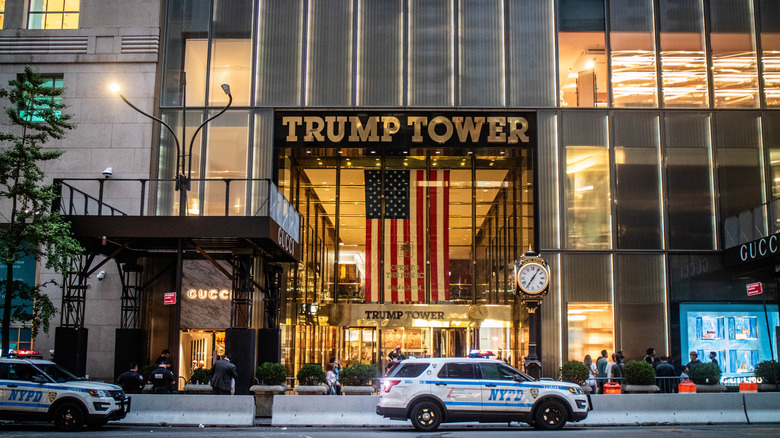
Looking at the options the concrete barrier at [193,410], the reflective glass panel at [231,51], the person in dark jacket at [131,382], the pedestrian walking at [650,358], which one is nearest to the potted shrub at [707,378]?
the pedestrian walking at [650,358]

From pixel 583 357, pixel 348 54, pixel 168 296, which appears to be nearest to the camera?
pixel 168 296

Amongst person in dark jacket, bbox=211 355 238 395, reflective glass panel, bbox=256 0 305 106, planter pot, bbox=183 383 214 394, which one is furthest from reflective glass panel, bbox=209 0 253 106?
planter pot, bbox=183 383 214 394

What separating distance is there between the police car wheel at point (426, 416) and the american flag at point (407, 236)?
36.6ft

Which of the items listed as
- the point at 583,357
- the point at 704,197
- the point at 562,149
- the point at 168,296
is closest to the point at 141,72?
the point at 168,296

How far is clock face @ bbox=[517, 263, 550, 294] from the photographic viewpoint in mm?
22375

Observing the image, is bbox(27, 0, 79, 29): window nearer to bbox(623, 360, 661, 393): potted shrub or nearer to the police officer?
the police officer

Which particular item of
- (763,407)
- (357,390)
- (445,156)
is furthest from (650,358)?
(445,156)

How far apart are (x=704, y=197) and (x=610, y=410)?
11.6 m

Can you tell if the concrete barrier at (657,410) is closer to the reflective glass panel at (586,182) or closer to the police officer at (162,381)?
the reflective glass panel at (586,182)

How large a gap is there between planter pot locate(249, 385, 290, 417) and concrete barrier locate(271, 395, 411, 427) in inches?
19.5

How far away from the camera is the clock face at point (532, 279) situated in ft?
73.4

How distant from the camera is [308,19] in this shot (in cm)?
2848

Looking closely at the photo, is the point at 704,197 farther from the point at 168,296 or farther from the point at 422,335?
the point at 168,296

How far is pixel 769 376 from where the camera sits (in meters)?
21.1
